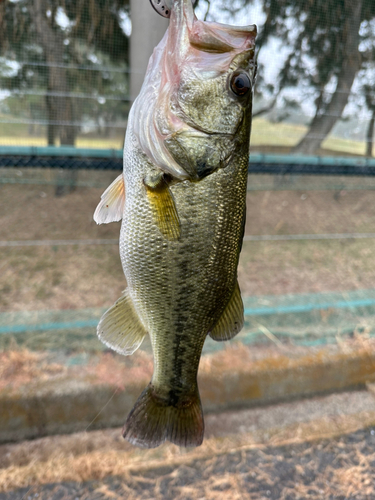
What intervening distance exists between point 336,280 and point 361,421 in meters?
1.59

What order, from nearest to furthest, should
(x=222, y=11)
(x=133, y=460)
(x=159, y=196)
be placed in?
(x=159, y=196)
(x=133, y=460)
(x=222, y=11)

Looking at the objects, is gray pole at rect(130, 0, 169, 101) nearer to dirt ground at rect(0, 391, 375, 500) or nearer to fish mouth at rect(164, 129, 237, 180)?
fish mouth at rect(164, 129, 237, 180)

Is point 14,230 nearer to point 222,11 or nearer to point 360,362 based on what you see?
point 222,11

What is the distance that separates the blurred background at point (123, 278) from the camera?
187 cm

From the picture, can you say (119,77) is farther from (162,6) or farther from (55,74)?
(162,6)

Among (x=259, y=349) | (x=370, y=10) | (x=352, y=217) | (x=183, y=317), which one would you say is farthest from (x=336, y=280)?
(x=183, y=317)

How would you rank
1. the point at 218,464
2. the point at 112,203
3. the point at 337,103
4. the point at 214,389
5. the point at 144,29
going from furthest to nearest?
the point at 337,103
the point at 214,389
the point at 218,464
the point at 144,29
the point at 112,203

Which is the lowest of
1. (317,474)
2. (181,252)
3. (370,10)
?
(317,474)

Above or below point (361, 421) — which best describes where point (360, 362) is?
above

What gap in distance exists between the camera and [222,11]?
8.92ft

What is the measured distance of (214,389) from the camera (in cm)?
218

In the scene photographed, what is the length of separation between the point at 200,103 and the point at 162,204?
239 mm

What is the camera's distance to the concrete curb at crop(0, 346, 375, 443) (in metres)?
1.91

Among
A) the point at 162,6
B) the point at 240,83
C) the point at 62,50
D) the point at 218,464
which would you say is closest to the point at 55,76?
the point at 62,50
